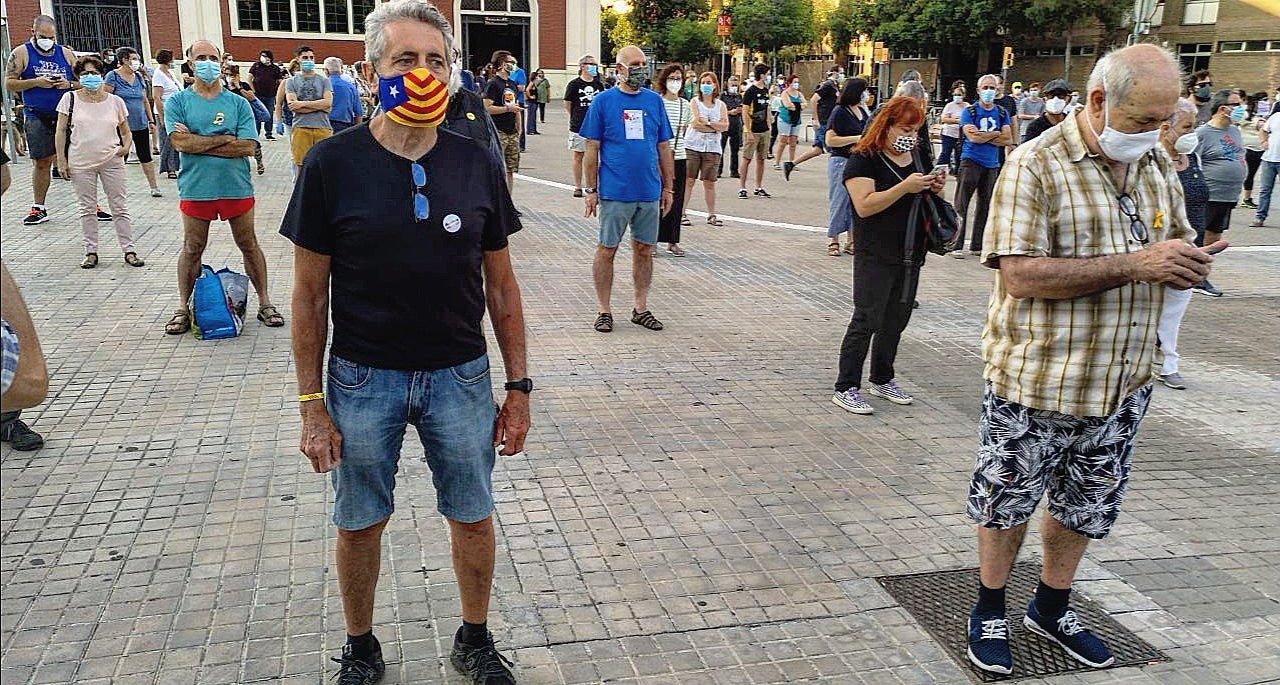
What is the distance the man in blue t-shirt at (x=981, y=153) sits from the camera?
1010 centimetres

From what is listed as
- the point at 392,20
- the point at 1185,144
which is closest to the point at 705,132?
the point at 1185,144

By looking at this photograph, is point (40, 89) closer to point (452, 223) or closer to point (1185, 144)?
point (452, 223)

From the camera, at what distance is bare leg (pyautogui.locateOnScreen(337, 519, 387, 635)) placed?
290cm

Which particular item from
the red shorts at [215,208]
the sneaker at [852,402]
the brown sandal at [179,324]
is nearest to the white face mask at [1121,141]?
the sneaker at [852,402]

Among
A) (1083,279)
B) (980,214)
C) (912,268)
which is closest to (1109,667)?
(1083,279)

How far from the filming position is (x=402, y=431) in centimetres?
287

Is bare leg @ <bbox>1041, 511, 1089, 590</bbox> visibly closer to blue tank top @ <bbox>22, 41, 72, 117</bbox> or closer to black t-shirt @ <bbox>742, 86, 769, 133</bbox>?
blue tank top @ <bbox>22, 41, 72, 117</bbox>

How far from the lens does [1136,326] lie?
3.04 metres

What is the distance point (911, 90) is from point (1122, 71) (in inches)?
154

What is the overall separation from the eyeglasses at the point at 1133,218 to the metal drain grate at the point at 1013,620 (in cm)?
145

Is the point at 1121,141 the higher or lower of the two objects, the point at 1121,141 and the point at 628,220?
the higher

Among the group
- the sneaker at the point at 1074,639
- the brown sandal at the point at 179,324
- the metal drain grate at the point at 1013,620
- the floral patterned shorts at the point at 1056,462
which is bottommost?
the metal drain grate at the point at 1013,620

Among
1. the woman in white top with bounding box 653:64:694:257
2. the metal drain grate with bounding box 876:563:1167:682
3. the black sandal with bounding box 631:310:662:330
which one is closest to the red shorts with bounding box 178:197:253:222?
the black sandal with bounding box 631:310:662:330

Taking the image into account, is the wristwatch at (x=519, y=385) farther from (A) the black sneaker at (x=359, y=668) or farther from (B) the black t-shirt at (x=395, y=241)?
(A) the black sneaker at (x=359, y=668)
